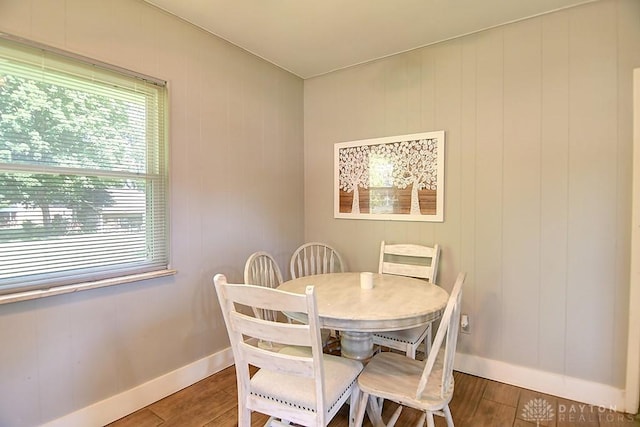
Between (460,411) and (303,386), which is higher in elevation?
(303,386)

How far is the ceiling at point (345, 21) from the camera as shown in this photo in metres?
2.06

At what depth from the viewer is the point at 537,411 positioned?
199cm

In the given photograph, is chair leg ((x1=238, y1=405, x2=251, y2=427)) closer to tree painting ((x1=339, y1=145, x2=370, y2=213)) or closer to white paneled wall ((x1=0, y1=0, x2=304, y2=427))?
white paneled wall ((x1=0, y1=0, x2=304, y2=427))

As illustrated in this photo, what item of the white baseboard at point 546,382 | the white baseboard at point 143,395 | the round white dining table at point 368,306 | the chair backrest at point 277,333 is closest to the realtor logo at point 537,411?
the white baseboard at point 546,382

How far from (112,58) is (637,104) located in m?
3.03

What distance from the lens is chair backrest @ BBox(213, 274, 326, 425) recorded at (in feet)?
3.94

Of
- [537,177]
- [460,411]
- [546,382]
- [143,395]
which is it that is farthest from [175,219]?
[546,382]

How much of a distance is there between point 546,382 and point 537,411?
28 cm

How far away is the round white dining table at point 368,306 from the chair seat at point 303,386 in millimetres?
196

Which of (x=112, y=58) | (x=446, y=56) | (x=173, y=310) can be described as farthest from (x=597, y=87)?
(x=173, y=310)

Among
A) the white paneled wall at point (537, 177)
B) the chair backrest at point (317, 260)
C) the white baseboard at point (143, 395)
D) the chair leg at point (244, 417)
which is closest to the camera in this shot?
the chair leg at point (244, 417)

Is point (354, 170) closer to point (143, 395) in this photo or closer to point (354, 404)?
point (354, 404)

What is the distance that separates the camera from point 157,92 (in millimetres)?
2119

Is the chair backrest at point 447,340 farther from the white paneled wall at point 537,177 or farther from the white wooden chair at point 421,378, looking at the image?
the white paneled wall at point 537,177
